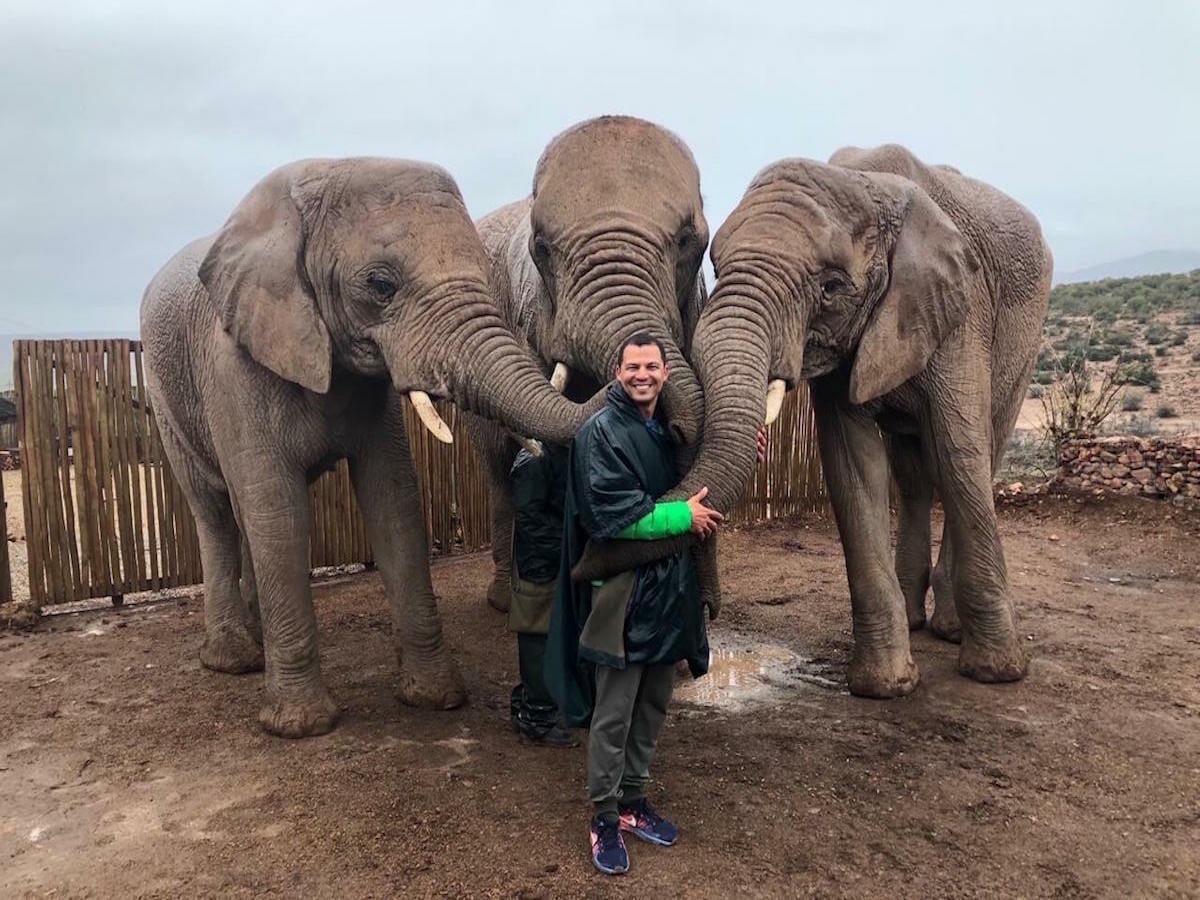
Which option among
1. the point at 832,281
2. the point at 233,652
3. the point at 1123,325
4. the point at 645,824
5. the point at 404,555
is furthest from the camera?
the point at 1123,325

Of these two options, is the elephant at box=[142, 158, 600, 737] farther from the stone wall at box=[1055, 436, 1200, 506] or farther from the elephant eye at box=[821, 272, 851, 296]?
the stone wall at box=[1055, 436, 1200, 506]

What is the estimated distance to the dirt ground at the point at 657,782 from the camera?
11.5ft

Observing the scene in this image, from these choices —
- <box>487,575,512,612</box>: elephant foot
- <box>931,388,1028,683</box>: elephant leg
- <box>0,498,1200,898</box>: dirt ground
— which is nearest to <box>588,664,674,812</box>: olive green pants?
<box>0,498,1200,898</box>: dirt ground

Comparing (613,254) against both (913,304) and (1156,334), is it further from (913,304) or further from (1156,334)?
(1156,334)

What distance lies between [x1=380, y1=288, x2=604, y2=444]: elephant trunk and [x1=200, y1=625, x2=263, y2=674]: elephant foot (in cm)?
253

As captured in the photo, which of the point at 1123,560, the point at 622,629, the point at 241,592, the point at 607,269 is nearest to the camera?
the point at 622,629

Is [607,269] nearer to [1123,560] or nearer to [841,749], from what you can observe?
[841,749]

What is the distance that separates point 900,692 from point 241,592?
399 cm

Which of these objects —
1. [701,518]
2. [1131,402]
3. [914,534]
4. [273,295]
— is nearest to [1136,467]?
[914,534]

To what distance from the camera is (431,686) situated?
510 cm

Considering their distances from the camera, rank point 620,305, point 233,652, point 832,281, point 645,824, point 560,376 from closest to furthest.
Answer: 1. point 645,824
2. point 620,305
3. point 560,376
4. point 832,281
5. point 233,652

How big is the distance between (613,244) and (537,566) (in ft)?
5.05

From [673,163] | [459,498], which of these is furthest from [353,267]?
[459,498]

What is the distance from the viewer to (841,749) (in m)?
4.53
